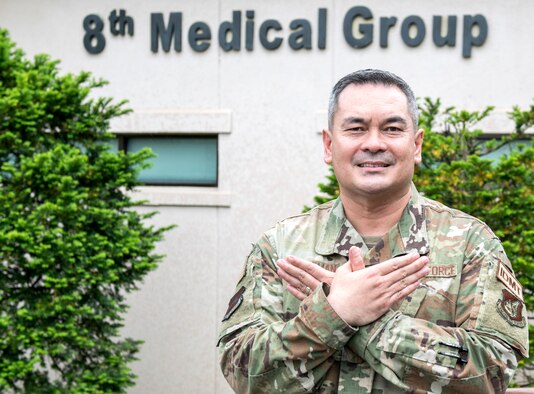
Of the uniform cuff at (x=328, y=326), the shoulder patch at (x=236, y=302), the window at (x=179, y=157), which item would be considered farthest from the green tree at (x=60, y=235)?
the uniform cuff at (x=328, y=326)

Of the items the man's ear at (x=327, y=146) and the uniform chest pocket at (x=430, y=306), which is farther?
the man's ear at (x=327, y=146)

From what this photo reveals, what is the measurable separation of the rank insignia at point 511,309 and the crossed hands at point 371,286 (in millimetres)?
263

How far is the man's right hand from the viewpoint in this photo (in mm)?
2018

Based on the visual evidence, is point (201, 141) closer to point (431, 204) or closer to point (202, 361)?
point (202, 361)

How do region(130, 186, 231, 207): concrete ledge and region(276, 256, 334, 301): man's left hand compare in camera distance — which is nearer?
region(276, 256, 334, 301): man's left hand

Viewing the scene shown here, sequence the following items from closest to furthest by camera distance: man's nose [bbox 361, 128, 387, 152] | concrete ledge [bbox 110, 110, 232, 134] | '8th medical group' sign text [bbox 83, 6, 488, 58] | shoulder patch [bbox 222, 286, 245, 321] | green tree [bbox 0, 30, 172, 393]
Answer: man's nose [bbox 361, 128, 387, 152] < shoulder patch [bbox 222, 286, 245, 321] < green tree [bbox 0, 30, 172, 393] < '8th medical group' sign text [bbox 83, 6, 488, 58] < concrete ledge [bbox 110, 110, 232, 134]

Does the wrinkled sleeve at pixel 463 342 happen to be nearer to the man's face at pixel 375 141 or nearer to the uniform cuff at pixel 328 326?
the uniform cuff at pixel 328 326

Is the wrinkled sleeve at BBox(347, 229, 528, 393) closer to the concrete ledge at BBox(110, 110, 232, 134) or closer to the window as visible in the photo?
the concrete ledge at BBox(110, 110, 232, 134)

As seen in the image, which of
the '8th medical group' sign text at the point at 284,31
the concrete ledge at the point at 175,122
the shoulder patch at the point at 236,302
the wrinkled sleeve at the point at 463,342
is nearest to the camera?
the wrinkled sleeve at the point at 463,342

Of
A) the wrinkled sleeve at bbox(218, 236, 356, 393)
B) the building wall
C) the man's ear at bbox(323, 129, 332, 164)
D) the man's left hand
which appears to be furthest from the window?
the man's left hand

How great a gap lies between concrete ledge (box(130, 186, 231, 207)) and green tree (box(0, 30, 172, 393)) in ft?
3.77

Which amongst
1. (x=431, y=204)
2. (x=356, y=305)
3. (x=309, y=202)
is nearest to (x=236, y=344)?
(x=356, y=305)

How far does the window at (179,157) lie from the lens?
7020mm

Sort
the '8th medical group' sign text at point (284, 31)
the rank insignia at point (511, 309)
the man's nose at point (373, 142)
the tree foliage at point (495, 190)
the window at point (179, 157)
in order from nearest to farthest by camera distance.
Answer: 1. the rank insignia at point (511, 309)
2. the man's nose at point (373, 142)
3. the tree foliage at point (495, 190)
4. the '8th medical group' sign text at point (284, 31)
5. the window at point (179, 157)
